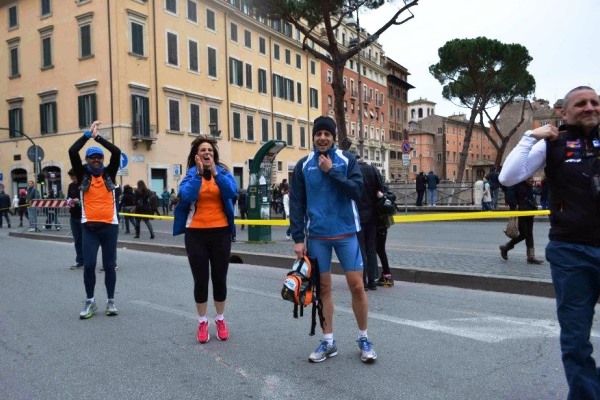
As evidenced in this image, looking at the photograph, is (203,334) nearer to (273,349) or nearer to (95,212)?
(273,349)

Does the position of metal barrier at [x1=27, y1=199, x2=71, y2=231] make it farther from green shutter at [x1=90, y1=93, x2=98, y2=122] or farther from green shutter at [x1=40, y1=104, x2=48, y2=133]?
green shutter at [x1=40, y1=104, x2=48, y2=133]

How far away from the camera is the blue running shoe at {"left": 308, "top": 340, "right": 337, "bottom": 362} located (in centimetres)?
423

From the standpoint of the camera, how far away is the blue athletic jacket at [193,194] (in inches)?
185

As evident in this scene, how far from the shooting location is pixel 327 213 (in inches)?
161

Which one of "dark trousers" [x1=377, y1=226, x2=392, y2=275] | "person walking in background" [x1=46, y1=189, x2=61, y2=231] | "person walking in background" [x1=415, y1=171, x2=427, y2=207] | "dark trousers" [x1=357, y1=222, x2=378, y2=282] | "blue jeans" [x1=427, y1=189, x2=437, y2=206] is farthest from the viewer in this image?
"blue jeans" [x1=427, y1=189, x2=437, y2=206]

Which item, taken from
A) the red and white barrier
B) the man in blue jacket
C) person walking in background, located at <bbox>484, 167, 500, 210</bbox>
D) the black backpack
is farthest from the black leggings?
person walking in background, located at <bbox>484, 167, 500, 210</bbox>

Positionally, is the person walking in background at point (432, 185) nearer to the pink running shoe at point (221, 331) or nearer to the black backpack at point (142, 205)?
the black backpack at point (142, 205)

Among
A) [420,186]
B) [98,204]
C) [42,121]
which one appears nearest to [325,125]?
[98,204]

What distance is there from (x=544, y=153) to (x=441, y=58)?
44.6 metres

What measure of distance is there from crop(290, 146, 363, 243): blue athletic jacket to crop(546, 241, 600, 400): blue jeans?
160 cm

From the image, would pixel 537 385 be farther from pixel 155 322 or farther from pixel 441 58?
pixel 441 58

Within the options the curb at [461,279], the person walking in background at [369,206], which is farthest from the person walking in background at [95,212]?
the curb at [461,279]

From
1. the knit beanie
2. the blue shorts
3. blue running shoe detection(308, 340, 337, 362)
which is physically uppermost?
the knit beanie

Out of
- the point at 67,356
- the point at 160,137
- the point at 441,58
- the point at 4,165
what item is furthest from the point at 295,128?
the point at 67,356
